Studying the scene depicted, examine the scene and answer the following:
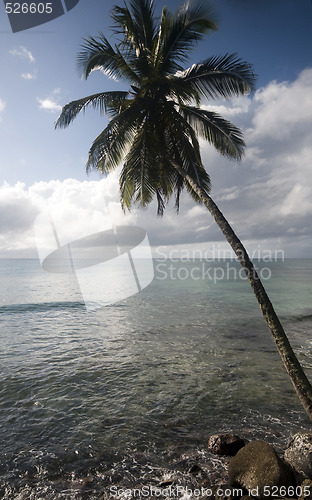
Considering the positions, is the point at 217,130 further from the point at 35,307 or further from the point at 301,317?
the point at 35,307

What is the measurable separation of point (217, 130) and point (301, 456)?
8.65 metres

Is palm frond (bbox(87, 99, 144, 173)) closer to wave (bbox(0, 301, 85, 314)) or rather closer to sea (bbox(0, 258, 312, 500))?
sea (bbox(0, 258, 312, 500))

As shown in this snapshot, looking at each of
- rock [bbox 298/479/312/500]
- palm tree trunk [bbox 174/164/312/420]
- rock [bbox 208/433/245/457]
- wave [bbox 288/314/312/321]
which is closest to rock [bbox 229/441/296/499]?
rock [bbox 298/479/312/500]

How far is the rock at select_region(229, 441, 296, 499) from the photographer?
3.43 meters

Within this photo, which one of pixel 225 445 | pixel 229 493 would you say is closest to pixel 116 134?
pixel 225 445


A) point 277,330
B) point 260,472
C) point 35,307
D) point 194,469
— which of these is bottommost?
point 35,307

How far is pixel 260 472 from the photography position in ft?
11.8

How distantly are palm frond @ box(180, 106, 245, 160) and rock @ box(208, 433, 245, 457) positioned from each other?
318 inches

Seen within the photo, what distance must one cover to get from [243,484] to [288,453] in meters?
1.19

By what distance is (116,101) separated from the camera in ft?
29.8

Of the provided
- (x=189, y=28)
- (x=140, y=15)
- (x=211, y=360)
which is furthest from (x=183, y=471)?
(x=140, y=15)

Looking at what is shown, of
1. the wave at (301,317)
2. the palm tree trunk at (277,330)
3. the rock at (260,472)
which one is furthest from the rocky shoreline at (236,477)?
the wave at (301,317)

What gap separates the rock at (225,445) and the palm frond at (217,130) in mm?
8082

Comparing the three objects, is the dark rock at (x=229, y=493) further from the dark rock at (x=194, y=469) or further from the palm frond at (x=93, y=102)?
the palm frond at (x=93, y=102)
